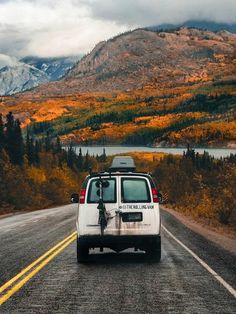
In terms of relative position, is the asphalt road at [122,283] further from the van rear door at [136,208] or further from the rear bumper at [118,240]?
the van rear door at [136,208]

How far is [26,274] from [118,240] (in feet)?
8.93

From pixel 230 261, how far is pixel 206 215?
1010 inches

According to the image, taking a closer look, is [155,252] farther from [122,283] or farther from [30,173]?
[30,173]

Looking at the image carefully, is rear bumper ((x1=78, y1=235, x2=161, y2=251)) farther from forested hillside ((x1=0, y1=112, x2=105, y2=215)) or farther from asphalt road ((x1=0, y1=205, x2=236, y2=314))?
forested hillside ((x1=0, y1=112, x2=105, y2=215))

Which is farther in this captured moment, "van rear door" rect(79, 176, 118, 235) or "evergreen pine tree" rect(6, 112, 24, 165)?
"evergreen pine tree" rect(6, 112, 24, 165)

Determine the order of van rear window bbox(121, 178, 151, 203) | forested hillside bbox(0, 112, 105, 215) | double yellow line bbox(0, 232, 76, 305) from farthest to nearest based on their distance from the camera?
1. forested hillside bbox(0, 112, 105, 215)
2. van rear window bbox(121, 178, 151, 203)
3. double yellow line bbox(0, 232, 76, 305)

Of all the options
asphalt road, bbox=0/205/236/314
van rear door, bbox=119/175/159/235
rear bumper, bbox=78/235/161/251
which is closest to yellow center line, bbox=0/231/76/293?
asphalt road, bbox=0/205/236/314

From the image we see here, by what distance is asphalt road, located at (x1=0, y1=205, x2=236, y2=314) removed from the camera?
8609 millimetres

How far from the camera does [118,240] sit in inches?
532

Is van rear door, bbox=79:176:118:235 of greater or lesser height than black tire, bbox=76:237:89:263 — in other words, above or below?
above

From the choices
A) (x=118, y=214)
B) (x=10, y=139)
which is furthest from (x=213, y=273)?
(x=10, y=139)

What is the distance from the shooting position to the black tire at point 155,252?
13852 millimetres

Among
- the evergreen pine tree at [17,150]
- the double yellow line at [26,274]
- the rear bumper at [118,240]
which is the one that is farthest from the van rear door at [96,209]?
the evergreen pine tree at [17,150]

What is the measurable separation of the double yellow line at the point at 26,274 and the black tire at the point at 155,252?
2.81 meters
